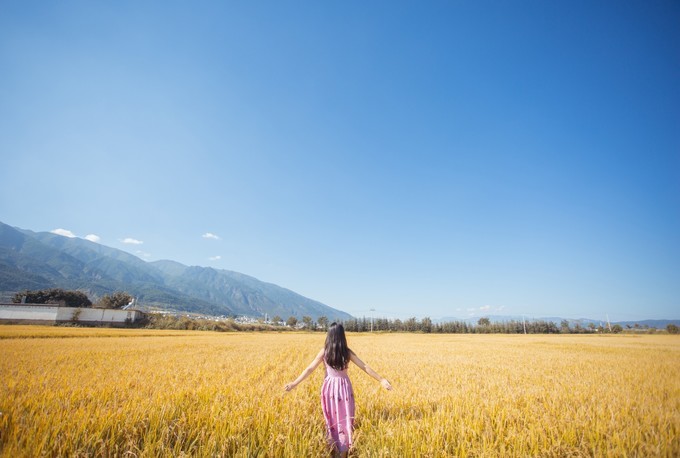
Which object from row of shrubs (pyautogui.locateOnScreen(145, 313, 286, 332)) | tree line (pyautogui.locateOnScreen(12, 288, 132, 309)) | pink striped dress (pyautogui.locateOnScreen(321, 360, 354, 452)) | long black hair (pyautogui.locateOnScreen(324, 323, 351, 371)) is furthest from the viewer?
tree line (pyautogui.locateOnScreen(12, 288, 132, 309))

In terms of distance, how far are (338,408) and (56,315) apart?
75261 mm

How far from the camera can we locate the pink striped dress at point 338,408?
4328mm

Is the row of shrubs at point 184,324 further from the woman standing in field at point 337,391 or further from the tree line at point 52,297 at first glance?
the woman standing in field at point 337,391

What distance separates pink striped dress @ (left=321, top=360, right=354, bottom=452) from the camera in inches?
170

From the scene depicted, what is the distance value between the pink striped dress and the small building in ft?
241

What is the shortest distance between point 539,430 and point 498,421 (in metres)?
0.56

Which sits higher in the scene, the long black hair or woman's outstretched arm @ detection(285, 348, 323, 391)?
the long black hair

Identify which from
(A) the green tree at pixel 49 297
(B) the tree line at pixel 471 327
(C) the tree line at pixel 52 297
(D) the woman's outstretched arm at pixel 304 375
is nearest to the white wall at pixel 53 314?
(C) the tree line at pixel 52 297

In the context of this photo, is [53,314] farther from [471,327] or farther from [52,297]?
[471,327]

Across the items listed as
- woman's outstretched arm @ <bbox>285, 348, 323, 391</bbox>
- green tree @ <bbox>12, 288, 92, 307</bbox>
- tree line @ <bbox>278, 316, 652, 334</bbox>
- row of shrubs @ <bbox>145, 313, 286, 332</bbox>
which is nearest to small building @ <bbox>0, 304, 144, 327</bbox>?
row of shrubs @ <bbox>145, 313, 286, 332</bbox>

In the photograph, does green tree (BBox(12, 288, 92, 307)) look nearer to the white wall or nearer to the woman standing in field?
the white wall

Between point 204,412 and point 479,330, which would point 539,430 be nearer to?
point 204,412

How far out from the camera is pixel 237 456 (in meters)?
3.59

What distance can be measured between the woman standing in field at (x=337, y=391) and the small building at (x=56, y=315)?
2898 inches
